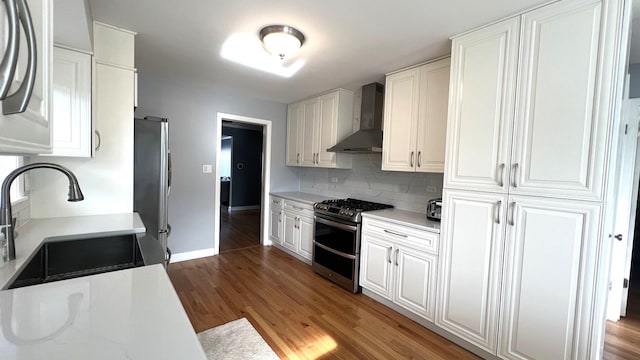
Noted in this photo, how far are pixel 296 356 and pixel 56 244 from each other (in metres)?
1.64

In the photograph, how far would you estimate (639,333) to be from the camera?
229cm

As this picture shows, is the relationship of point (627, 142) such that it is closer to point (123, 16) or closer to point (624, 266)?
point (624, 266)

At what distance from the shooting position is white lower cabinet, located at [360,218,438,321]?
2307mm

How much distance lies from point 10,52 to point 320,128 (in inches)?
141

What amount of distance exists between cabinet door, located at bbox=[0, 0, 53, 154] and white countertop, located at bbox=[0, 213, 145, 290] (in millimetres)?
837

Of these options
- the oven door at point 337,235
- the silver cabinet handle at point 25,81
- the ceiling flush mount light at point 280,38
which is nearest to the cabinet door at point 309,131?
the oven door at point 337,235

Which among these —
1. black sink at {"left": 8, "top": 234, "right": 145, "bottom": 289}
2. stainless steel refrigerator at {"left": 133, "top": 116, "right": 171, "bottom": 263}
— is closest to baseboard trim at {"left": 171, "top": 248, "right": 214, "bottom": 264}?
stainless steel refrigerator at {"left": 133, "top": 116, "right": 171, "bottom": 263}

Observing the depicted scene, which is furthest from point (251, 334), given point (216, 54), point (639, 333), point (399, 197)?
point (639, 333)

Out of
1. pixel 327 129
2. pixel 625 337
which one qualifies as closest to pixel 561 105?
pixel 625 337

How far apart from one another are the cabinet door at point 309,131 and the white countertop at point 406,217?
148 centimetres

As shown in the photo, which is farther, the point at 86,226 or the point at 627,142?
the point at 627,142

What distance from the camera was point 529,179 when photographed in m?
1.74

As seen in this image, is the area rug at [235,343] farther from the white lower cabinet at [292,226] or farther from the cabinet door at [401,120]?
the cabinet door at [401,120]

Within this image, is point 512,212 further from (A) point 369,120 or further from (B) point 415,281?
(A) point 369,120
